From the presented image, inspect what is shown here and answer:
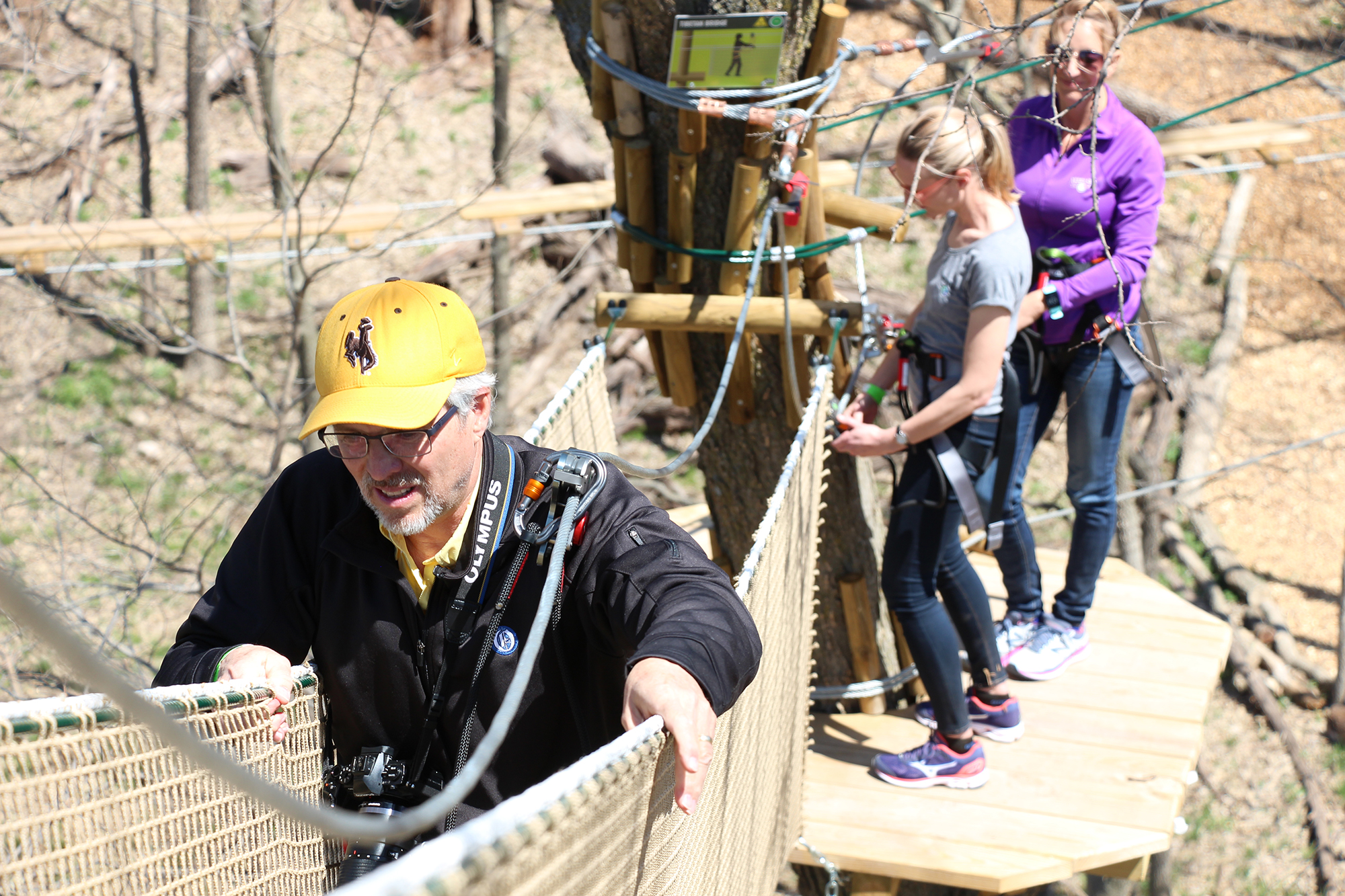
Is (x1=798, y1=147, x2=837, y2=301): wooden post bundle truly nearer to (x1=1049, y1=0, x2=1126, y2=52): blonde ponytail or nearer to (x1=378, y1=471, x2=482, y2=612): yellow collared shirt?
(x1=1049, y1=0, x2=1126, y2=52): blonde ponytail

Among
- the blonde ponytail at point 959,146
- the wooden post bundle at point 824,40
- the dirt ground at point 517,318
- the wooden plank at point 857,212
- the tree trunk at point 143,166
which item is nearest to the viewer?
the blonde ponytail at point 959,146

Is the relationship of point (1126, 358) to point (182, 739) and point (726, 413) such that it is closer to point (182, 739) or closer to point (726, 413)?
point (726, 413)

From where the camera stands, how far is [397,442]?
159cm

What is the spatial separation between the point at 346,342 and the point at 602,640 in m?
0.59

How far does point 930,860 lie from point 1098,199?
5.39 ft

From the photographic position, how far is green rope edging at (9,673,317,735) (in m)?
1.30

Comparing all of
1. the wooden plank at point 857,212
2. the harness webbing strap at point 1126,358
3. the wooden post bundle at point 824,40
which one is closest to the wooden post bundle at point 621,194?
the wooden post bundle at point 824,40

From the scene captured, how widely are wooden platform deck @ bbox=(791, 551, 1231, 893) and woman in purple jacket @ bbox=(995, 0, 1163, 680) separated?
1.28 ft

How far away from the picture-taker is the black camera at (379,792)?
5.32ft

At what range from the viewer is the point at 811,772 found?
9.64 feet

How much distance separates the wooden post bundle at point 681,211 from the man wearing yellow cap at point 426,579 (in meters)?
1.12

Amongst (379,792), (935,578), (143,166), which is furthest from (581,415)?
(143,166)

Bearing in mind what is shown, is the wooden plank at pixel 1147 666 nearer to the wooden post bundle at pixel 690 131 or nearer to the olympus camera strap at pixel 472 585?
the wooden post bundle at pixel 690 131

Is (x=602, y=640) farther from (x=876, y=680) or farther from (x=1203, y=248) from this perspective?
(x=1203, y=248)
